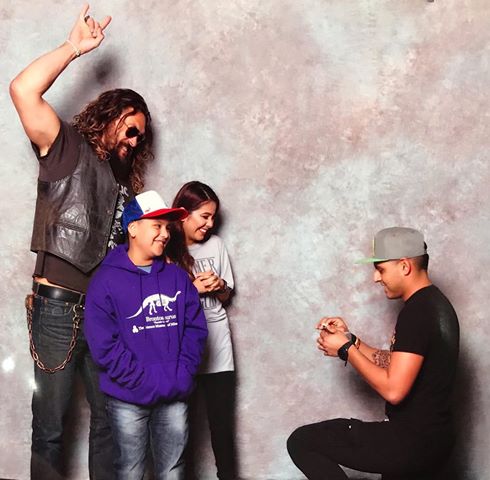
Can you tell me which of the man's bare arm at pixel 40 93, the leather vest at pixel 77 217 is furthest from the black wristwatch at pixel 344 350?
the man's bare arm at pixel 40 93

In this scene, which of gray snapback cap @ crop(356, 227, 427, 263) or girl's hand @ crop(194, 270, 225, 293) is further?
girl's hand @ crop(194, 270, 225, 293)

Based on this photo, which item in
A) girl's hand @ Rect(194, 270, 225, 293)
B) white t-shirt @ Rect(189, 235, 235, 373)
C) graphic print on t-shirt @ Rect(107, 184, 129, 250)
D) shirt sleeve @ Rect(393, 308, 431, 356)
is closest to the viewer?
shirt sleeve @ Rect(393, 308, 431, 356)

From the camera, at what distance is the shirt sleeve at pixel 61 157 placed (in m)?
3.32

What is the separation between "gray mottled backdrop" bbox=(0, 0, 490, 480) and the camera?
3.85 metres

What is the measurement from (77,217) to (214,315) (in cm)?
79

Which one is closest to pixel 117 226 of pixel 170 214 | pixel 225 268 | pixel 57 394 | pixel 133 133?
pixel 170 214

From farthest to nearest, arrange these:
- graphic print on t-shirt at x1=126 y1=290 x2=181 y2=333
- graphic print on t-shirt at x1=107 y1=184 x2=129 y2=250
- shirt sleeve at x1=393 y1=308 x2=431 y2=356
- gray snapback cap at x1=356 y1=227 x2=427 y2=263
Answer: graphic print on t-shirt at x1=107 y1=184 x2=129 y2=250
graphic print on t-shirt at x1=126 y1=290 x2=181 y2=333
gray snapback cap at x1=356 y1=227 x2=427 y2=263
shirt sleeve at x1=393 y1=308 x2=431 y2=356

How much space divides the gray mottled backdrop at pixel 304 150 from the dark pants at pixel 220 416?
0.71 feet

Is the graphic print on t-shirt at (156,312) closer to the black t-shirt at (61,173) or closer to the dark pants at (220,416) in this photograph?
the black t-shirt at (61,173)

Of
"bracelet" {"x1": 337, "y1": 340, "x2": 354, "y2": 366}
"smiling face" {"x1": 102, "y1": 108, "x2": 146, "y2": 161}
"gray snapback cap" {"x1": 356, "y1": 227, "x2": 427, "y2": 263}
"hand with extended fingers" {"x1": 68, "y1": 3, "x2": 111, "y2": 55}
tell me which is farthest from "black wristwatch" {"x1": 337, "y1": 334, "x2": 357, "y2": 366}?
"hand with extended fingers" {"x1": 68, "y1": 3, "x2": 111, "y2": 55}

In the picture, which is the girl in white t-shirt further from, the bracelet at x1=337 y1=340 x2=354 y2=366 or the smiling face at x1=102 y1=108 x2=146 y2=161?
the bracelet at x1=337 y1=340 x2=354 y2=366

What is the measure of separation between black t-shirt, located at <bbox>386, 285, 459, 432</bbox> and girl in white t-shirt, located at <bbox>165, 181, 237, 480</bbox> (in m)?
0.93

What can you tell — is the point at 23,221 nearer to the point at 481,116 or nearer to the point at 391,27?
the point at 391,27

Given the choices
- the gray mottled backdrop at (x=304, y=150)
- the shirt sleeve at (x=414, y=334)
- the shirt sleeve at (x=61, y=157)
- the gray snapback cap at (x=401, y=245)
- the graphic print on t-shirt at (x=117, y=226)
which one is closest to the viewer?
the shirt sleeve at (x=414, y=334)
